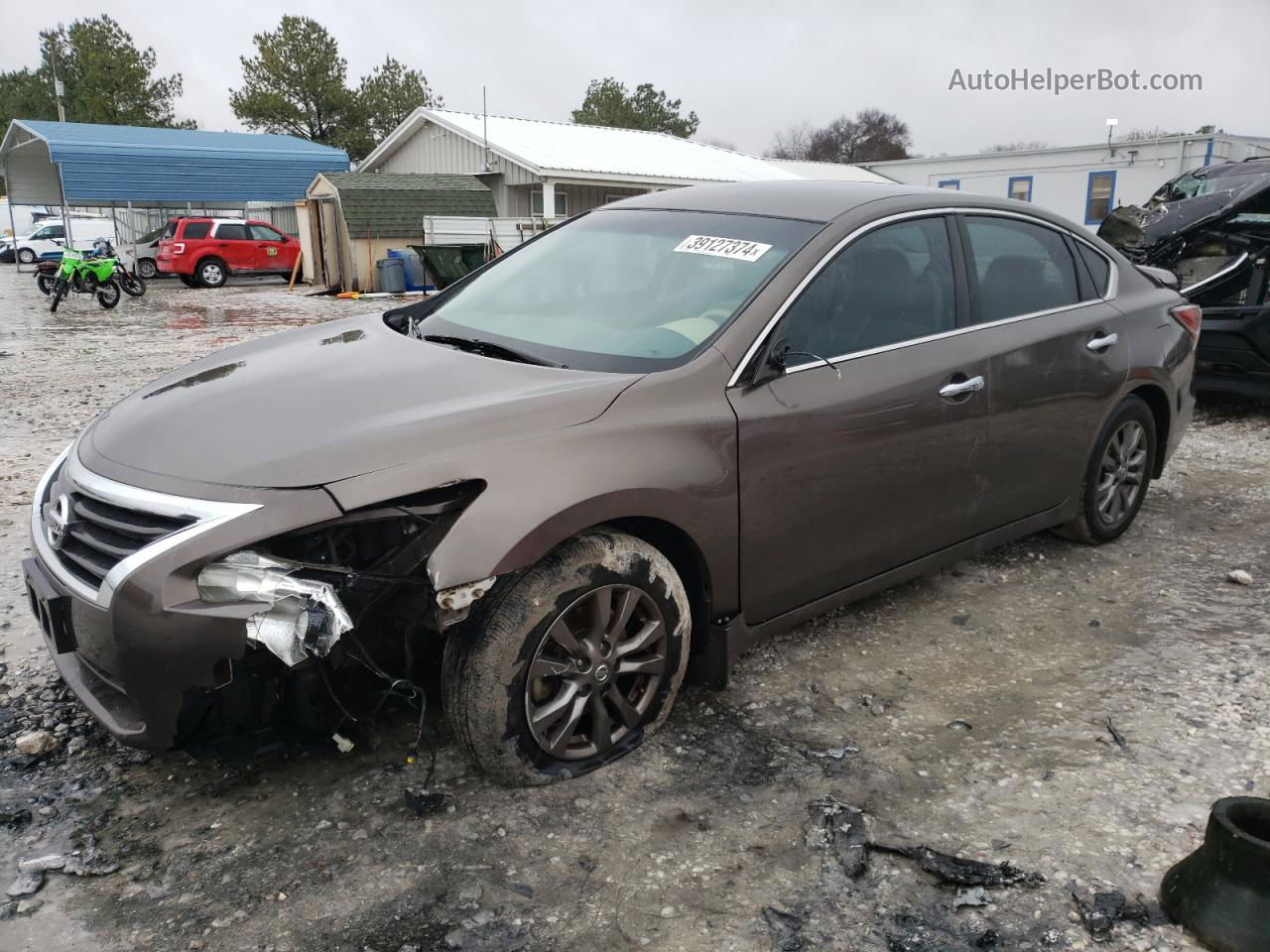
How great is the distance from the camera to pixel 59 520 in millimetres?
2684

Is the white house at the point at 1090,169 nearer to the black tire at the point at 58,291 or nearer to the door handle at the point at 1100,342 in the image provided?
the black tire at the point at 58,291

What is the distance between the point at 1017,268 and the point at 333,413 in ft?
9.30

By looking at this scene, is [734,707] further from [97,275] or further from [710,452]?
[97,275]

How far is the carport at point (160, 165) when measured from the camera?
2662cm

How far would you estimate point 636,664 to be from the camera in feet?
9.51

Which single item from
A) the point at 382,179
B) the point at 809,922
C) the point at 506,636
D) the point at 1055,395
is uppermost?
the point at 382,179

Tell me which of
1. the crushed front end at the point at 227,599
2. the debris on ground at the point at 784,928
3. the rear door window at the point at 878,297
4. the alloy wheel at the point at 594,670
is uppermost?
the rear door window at the point at 878,297

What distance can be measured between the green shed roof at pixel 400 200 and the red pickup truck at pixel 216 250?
2.98m

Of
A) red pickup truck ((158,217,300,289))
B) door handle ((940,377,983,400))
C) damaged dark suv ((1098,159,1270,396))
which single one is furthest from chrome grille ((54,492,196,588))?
Answer: red pickup truck ((158,217,300,289))

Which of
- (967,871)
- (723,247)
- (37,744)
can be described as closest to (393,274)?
(723,247)

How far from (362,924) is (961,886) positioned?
146cm

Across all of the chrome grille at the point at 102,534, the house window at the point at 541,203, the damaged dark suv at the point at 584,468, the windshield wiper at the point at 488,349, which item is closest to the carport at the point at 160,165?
the house window at the point at 541,203

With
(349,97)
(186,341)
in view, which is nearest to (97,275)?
(186,341)

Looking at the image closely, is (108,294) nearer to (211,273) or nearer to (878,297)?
(211,273)
